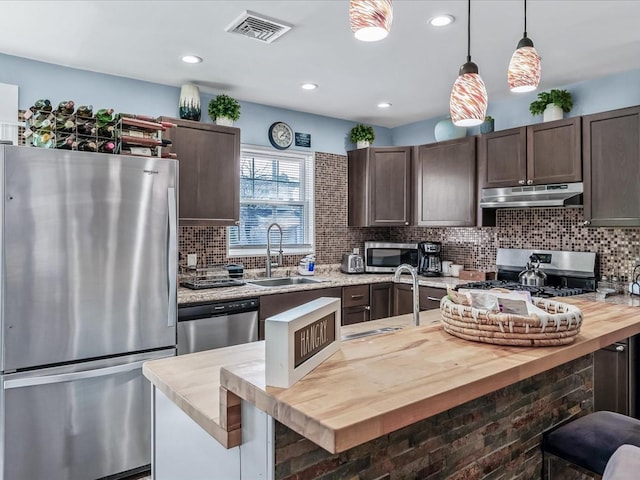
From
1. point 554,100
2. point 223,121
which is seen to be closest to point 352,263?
point 223,121

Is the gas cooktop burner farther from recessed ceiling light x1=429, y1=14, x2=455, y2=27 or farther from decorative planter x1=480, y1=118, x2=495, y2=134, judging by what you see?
recessed ceiling light x1=429, y1=14, x2=455, y2=27

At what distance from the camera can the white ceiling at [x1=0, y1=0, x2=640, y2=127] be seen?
2352 mm

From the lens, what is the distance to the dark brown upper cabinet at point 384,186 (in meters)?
4.44

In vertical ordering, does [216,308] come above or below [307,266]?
below

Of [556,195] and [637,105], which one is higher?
[637,105]

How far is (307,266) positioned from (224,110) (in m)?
Result: 1.60

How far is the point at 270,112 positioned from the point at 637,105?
292 cm

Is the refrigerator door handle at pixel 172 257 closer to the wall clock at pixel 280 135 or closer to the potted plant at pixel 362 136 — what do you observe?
Answer: the wall clock at pixel 280 135

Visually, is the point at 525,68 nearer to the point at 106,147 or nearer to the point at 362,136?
the point at 106,147

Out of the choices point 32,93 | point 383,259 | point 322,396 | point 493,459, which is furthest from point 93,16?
point 383,259

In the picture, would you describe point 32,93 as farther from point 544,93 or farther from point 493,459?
point 544,93

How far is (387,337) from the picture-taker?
129 centimetres

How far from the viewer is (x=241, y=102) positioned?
4.03 meters

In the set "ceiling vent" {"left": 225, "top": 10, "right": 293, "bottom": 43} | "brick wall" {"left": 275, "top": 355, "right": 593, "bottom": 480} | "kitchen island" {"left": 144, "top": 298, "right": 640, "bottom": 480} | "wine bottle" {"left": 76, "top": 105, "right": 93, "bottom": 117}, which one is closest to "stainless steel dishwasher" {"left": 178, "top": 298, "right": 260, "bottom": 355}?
"wine bottle" {"left": 76, "top": 105, "right": 93, "bottom": 117}
